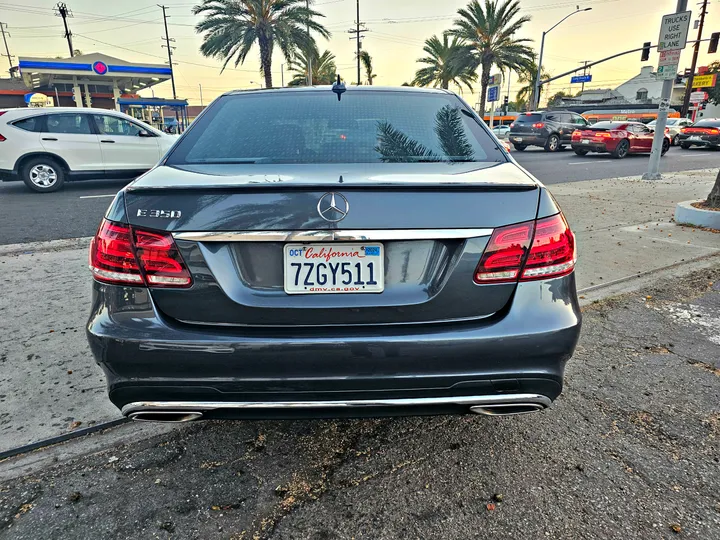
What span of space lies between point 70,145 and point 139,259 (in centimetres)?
1020

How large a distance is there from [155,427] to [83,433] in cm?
32

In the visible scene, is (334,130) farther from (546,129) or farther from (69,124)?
(546,129)

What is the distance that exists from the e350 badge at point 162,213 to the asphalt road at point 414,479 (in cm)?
115

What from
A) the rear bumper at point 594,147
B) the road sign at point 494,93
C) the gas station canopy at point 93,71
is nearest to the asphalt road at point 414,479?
the rear bumper at point 594,147

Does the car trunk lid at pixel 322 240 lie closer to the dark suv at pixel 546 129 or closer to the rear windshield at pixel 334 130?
the rear windshield at pixel 334 130

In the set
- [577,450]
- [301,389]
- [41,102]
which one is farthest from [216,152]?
[41,102]

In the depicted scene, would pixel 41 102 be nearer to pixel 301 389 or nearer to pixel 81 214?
pixel 81 214

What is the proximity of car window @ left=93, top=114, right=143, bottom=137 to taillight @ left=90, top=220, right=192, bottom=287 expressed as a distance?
10093 mm

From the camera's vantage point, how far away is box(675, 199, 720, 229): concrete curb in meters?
6.46

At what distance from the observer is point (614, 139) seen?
1892 centimetres

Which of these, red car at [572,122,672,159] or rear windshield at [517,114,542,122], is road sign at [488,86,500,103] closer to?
rear windshield at [517,114,542,122]

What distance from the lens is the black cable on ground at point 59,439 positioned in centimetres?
224

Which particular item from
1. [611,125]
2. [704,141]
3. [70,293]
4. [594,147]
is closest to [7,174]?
[70,293]

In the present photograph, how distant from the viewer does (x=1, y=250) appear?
5617mm
